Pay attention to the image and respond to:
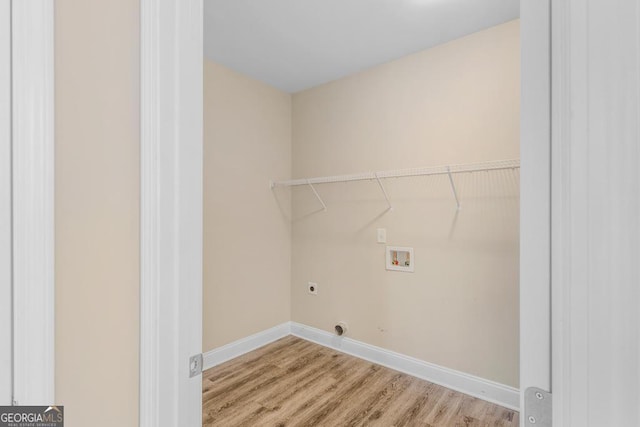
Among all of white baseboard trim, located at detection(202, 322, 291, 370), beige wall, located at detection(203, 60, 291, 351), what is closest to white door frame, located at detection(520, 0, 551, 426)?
beige wall, located at detection(203, 60, 291, 351)

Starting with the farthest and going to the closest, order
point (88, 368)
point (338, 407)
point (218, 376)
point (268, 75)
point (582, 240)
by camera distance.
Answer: point (268, 75), point (218, 376), point (338, 407), point (88, 368), point (582, 240)

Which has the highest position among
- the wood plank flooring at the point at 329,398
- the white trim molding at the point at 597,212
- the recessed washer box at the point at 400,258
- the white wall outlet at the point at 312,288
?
the white trim molding at the point at 597,212

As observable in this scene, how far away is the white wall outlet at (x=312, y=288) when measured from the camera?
10.2 ft

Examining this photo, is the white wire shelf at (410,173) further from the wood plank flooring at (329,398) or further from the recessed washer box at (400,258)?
the wood plank flooring at (329,398)

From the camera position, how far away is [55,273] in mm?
651

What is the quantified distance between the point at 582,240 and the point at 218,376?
269 centimetres

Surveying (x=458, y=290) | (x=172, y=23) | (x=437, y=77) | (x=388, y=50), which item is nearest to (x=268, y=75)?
(x=388, y=50)

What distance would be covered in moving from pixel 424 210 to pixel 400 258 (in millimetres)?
443

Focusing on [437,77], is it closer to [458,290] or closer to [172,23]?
[458,290]
